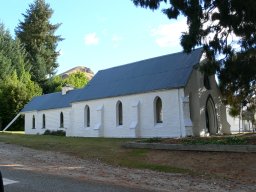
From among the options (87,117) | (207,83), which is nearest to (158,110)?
(207,83)

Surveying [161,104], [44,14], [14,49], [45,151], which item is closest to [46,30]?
[44,14]

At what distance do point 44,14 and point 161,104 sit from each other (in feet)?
204

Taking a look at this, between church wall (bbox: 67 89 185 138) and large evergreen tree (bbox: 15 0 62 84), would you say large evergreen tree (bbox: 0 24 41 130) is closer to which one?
large evergreen tree (bbox: 15 0 62 84)

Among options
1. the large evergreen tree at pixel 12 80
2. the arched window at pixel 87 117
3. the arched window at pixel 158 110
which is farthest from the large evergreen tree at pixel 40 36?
the arched window at pixel 158 110

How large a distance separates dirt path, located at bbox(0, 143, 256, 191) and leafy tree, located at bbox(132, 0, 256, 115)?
8.47m

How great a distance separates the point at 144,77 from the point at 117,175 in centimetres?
2484

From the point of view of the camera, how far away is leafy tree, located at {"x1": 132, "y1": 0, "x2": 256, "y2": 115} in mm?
20578

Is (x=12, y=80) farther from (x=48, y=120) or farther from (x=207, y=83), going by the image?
(x=207, y=83)

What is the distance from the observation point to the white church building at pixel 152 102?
3491 cm

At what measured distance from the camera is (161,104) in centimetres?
3638

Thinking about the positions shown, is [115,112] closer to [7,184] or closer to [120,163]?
[120,163]

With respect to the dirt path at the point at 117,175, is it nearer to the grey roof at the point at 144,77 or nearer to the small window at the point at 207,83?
the grey roof at the point at 144,77

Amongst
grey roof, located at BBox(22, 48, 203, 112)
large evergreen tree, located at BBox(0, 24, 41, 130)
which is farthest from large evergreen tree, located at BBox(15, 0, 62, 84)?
grey roof, located at BBox(22, 48, 203, 112)

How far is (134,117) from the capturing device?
37.9 m
